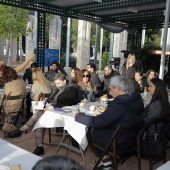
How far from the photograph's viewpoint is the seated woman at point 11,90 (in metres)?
4.21

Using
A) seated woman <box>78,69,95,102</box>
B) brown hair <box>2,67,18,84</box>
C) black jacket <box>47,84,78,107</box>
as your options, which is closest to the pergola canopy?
seated woman <box>78,69,95,102</box>

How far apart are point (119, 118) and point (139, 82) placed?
3175 mm

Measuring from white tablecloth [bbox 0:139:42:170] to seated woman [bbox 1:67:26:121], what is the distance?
8.03 feet

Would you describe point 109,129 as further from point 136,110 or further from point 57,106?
point 57,106

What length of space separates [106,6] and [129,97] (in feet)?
17.8

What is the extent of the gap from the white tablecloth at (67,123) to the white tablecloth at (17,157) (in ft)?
4.10

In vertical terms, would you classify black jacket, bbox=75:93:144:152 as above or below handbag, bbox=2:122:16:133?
above

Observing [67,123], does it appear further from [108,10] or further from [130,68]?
[108,10]

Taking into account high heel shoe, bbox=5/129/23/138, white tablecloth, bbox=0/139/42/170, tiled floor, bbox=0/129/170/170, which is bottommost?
tiled floor, bbox=0/129/170/170

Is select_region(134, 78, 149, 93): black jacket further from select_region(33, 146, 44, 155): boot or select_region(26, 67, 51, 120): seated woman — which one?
select_region(33, 146, 44, 155): boot

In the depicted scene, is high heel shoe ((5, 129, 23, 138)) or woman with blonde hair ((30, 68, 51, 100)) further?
woman with blonde hair ((30, 68, 51, 100))

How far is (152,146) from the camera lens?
2793mm

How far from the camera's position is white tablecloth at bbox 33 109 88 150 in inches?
119

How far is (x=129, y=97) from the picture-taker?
2.58 meters
